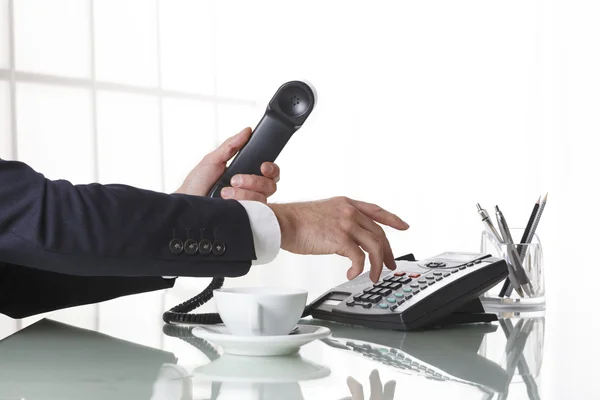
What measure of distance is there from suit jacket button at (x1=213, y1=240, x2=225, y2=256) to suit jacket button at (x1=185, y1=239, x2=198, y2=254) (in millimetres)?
23

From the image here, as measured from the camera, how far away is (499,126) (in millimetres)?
3949

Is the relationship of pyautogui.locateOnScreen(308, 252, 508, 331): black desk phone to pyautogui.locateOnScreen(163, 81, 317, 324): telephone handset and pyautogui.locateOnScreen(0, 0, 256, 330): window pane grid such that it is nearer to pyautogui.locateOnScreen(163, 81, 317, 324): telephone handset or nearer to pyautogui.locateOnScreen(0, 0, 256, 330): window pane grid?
pyautogui.locateOnScreen(163, 81, 317, 324): telephone handset

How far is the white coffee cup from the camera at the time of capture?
75cm

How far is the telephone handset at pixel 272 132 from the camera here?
1.22 meters

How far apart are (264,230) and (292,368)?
30cm

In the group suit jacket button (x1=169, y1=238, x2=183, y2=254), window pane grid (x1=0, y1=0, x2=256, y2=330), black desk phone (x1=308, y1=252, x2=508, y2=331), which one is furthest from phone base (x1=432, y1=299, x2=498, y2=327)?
window pane grid (x1=0, y1=0, x2=256, y2=330)

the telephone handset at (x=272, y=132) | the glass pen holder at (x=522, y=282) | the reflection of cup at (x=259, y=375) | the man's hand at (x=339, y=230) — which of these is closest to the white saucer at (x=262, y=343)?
the reflection of cup at (x=259, y=375)

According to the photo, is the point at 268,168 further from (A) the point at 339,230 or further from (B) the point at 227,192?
(A) the point at 339,230

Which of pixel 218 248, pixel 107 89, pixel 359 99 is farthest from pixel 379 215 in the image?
pixel 359 99

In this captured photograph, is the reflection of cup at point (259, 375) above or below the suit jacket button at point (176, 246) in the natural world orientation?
below

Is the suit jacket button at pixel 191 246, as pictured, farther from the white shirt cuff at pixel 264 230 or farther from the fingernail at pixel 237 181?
the fingernail at pixel 237 181

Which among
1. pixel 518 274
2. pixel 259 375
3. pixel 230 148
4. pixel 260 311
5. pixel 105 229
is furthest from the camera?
pixel 230 148

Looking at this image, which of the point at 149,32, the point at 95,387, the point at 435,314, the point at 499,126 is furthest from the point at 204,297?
the point at 149,32

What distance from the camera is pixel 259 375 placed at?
65cm
